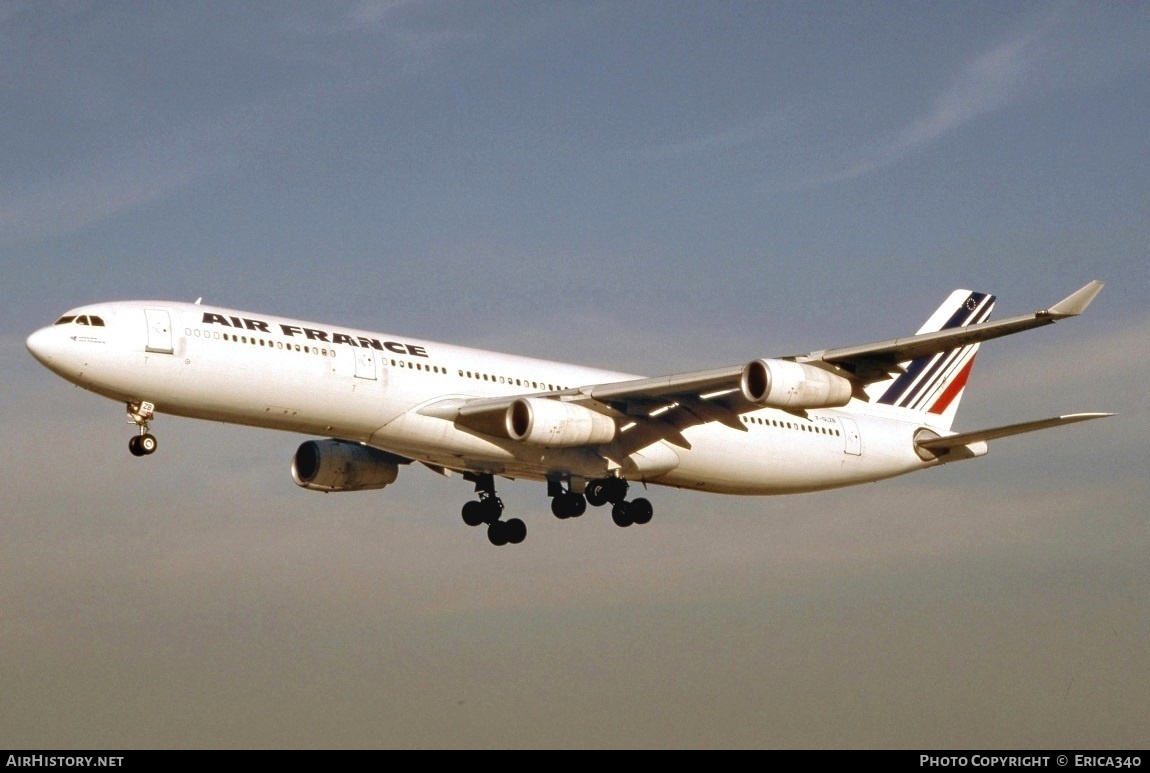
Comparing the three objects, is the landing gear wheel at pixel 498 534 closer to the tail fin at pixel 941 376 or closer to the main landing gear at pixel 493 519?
the main landing gear at pixel 493 519

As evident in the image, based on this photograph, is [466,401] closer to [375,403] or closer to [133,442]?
[375,403]

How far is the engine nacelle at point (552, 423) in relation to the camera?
134 ft

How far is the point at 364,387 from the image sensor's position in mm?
40125

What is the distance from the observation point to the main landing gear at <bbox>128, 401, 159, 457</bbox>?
38.3 metres

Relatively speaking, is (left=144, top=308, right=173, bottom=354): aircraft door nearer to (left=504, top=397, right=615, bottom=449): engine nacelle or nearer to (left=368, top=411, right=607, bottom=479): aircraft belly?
(left=368, top=411, right=607, bottom=479): aircraft belly

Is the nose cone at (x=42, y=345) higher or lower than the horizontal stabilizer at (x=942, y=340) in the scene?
higher

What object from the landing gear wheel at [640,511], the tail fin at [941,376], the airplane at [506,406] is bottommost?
the landing gear wheel at [640,511]

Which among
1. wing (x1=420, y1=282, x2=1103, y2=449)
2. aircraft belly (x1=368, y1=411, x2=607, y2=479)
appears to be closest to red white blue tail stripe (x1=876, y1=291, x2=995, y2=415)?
wing (x1=420, y1=282, x2=1103, y2=449)

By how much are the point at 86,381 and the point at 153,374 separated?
1.61m

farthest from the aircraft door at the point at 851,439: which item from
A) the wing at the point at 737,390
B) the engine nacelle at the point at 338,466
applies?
the engine nacelle at the point at 338,466

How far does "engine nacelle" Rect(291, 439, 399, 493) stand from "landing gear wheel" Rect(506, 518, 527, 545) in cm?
445

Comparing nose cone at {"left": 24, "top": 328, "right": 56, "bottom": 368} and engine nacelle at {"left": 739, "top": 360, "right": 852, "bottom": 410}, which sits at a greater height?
Result: nose cone at {"left": 24, "top": 328, "right": 56, "bottom": 368}

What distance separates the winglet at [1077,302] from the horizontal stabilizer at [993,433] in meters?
5.83

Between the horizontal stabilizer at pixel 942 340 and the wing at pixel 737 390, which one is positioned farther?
the wing at pixel 737 390
